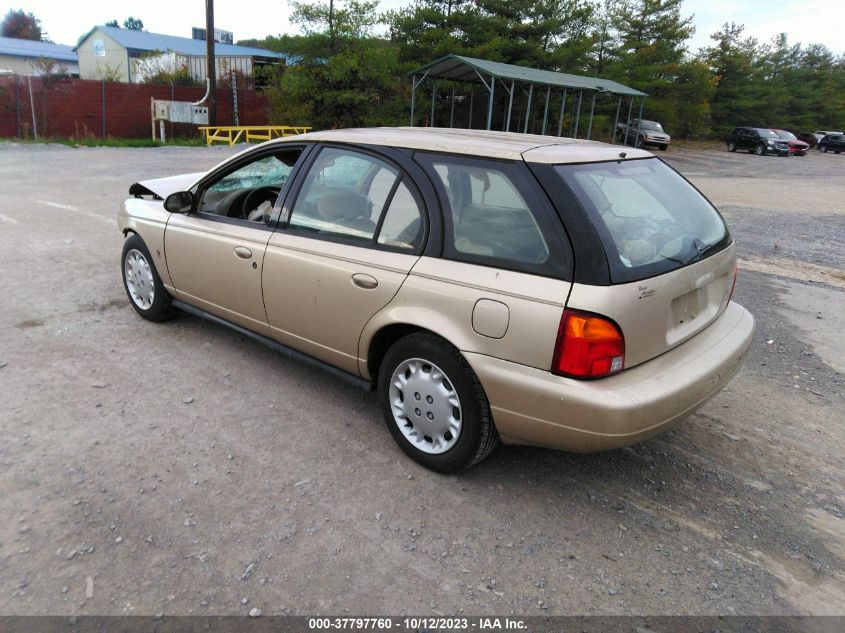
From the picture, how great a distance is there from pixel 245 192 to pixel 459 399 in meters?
2.46

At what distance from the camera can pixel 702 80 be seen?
134 feet

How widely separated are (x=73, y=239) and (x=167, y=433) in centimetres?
517

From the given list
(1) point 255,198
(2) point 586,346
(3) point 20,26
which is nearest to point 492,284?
(2) point 586,346

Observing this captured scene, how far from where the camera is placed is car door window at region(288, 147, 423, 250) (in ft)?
10.6

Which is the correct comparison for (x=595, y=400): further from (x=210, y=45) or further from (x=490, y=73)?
(x=210, y=45)

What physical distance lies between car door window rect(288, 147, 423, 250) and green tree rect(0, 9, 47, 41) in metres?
101

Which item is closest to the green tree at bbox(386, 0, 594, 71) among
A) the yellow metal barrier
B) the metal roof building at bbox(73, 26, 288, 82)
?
the yellow metal barrier

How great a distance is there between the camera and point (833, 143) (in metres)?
41.9

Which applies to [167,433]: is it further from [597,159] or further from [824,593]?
[824,593]

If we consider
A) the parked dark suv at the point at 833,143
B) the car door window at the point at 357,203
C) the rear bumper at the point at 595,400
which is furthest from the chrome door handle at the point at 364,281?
the parked dark suv at the point at 833,143

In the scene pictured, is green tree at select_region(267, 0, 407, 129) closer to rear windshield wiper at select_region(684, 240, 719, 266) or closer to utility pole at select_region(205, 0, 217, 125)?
utility pole at select_region(205, 0, 217, 125)

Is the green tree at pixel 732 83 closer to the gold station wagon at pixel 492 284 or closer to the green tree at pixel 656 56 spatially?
the green tree at pixel 656 56

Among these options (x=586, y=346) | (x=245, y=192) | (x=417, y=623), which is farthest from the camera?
(x=245, y=192)

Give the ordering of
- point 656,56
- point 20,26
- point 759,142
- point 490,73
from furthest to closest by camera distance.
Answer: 1. point 20,26
2. point 656,56
3. point 759,142
4. point 490,73
